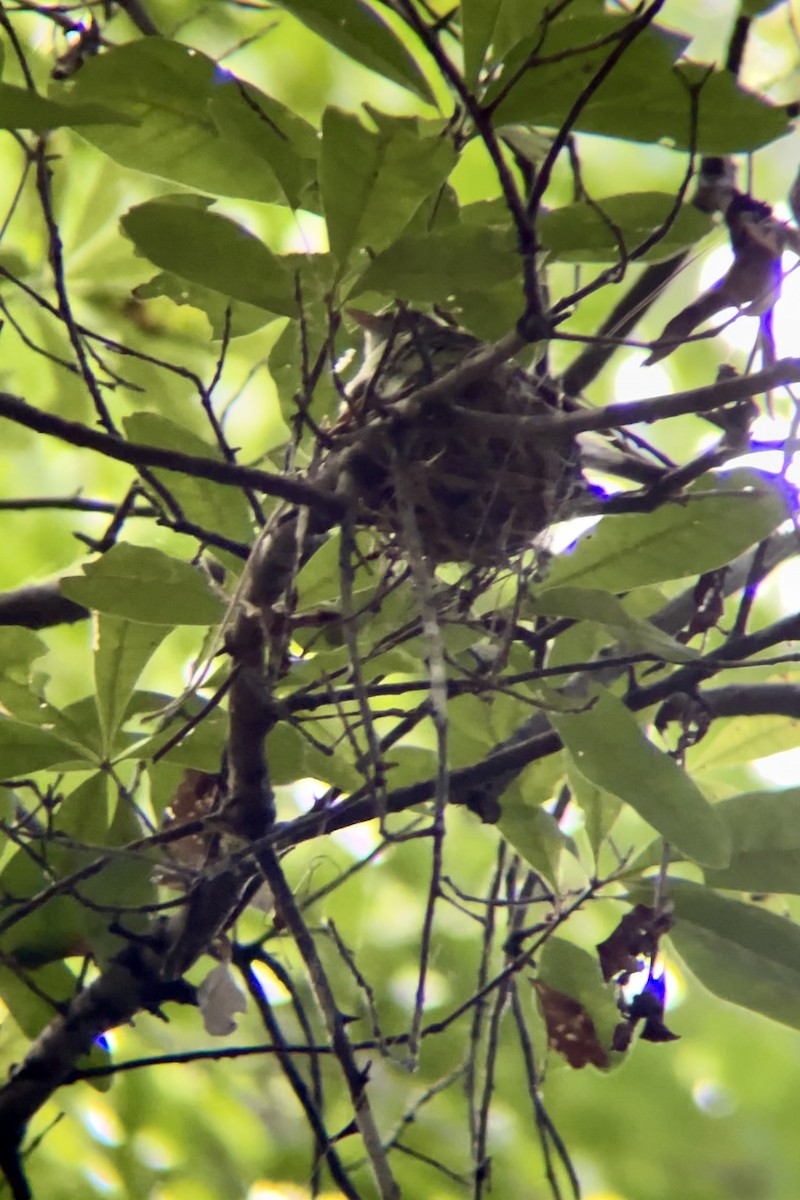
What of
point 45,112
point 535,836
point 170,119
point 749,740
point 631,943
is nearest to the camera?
point 45,112

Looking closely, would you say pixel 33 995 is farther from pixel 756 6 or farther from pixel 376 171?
pixel 756 6

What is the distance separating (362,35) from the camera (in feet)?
2.81

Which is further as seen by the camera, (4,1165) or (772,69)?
(772,69)

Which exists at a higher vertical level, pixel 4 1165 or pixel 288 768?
pixel 288 768

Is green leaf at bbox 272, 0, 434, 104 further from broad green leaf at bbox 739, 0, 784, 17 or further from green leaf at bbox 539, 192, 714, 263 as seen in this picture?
broad green leaf at bbox 739, 0, 784, 17

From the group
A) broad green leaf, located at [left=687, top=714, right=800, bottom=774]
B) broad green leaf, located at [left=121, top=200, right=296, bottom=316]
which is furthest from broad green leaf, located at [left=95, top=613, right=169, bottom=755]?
broad green leaf, located at [left=687, top=714, right=800, bottom=774]

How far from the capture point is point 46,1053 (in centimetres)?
124

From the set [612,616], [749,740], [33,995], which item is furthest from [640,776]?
[33,995]

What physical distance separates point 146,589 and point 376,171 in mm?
392

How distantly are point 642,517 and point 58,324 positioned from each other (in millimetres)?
968

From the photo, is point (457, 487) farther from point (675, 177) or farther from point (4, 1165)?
point (675, 177)

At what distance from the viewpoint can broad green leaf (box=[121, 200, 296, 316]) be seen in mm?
823

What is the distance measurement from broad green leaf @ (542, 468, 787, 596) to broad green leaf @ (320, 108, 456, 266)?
13.4 inches

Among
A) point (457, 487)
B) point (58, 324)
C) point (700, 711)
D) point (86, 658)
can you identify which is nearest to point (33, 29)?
point (58, 324)
